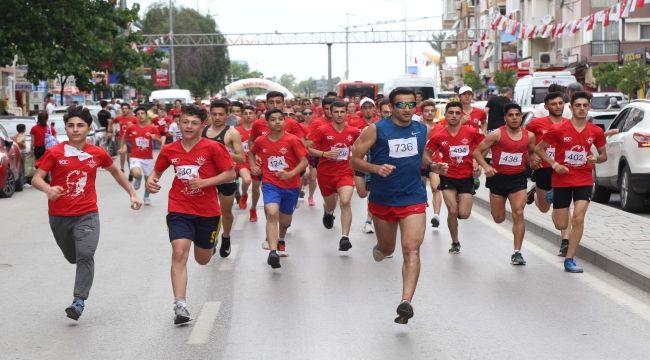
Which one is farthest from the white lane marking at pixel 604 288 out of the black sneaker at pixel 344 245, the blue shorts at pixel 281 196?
the blue shorts at pixel 281 196

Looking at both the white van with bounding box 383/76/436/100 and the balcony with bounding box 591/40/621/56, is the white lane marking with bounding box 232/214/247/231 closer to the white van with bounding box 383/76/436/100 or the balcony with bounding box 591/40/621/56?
the white van with bounding box 383/76/436/100

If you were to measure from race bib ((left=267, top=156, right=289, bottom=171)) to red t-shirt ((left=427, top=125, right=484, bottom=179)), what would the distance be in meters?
1.66

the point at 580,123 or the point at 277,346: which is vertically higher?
the point at 580,123

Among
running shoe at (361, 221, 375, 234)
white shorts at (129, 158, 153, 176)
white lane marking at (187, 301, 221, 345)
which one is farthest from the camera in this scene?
white shorts at (129, 158, 153, 176)

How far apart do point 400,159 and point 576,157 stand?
3.24 m

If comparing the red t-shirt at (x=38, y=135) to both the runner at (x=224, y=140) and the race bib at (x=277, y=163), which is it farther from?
the race bib at (x=277, y=163)

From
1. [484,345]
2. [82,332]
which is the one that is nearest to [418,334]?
[484,345]

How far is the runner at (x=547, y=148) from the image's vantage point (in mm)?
11633

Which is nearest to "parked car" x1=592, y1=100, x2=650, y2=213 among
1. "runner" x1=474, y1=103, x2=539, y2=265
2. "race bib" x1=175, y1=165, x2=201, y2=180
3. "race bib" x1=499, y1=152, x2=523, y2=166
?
"runner" x1=474, y1=103, x2=539, y2=265

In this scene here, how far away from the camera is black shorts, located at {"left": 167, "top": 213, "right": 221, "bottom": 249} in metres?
8.59

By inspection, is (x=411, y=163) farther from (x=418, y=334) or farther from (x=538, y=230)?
(x=538, y=230)

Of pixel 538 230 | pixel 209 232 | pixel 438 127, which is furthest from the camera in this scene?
pixel 538 230

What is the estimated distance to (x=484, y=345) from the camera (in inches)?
298

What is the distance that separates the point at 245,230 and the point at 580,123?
207 inches
